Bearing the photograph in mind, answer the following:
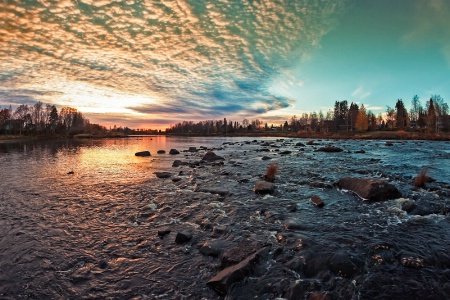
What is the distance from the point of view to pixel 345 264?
663 cm

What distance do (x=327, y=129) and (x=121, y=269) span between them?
529 ft

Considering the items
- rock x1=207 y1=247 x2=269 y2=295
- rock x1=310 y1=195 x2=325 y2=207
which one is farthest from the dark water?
rock x1=310 y1=195 x2=325 y2=207

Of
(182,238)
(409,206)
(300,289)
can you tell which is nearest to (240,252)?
(300,289)

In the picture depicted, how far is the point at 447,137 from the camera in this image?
65750 millimetres

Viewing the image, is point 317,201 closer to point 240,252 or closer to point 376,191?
point 376,191

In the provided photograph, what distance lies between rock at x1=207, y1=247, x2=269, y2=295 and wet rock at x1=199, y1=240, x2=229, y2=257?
44.4 inches

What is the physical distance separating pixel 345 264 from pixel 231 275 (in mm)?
3283

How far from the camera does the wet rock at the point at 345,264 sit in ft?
20.9

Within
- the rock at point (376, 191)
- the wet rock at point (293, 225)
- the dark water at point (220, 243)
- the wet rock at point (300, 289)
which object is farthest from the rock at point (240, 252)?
the rock at point (376, 191)

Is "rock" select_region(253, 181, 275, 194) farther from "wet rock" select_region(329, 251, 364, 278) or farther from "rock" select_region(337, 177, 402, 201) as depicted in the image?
"wet rock" select_region(329, 251, 364, 278)

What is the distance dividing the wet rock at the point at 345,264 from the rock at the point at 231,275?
216cm

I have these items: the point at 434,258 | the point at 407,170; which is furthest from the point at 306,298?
the point at 407,170

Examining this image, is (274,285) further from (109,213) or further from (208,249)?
(109,213)

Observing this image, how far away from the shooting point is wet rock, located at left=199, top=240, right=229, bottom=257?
7.57 metres
